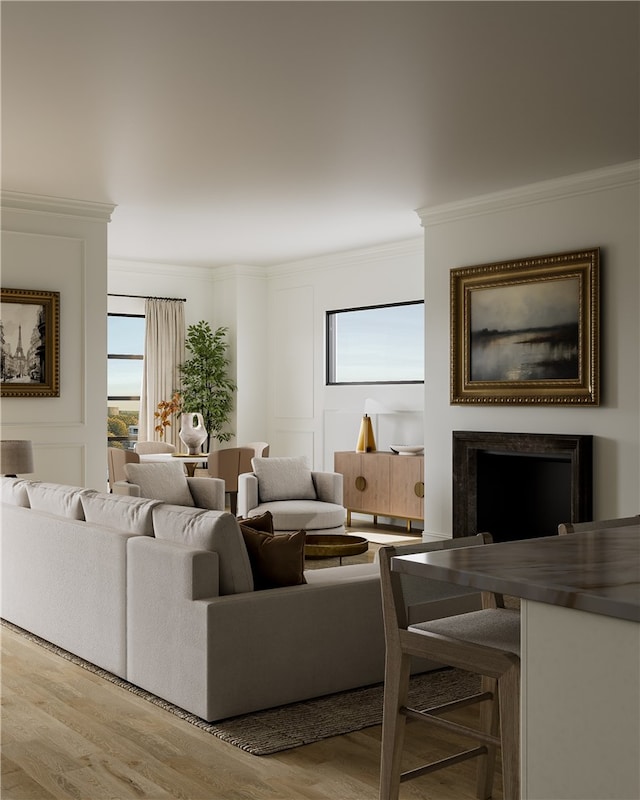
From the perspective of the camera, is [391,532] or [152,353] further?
[152,353]

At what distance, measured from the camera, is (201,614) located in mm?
3512

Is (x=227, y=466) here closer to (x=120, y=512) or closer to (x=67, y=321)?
(x=67, y=321)

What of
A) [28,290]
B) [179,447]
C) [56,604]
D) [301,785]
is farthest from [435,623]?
[179,447]

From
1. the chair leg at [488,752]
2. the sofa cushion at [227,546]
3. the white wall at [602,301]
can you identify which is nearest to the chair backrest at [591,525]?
the chair leg at [488,752]

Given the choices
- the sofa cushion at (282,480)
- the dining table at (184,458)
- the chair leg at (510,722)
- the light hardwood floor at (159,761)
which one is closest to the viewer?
the chair leg at (510,722)

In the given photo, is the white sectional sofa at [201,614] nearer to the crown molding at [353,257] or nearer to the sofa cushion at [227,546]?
the sofa cushion at [227,546]

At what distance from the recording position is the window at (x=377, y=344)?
9219mm

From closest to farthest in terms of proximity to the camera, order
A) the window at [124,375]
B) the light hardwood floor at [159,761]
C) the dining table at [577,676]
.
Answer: the dining table at [577,676]
the light hardwood floor at [159,761]
the window at [124,375]

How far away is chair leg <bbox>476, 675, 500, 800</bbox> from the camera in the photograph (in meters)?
2.82

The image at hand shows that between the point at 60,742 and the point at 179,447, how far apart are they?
752 centimetres

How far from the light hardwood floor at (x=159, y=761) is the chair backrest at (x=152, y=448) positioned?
5.89m

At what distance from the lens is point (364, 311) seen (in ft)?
32.2

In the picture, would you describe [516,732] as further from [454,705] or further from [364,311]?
[364,311]

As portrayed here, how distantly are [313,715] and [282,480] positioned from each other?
414 cm
